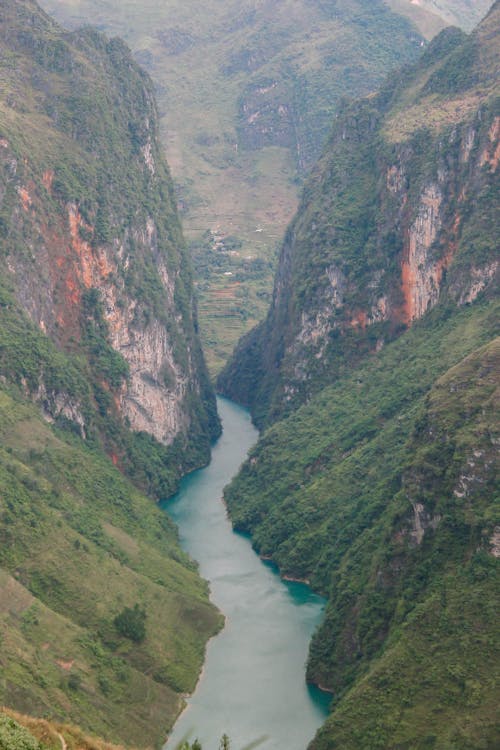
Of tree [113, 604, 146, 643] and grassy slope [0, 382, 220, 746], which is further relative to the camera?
tree [113, 604, 146, 643]

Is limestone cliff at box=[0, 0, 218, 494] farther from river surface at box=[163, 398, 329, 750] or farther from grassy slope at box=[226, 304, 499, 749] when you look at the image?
grassy slope at box=[226, 304, 499, 749]

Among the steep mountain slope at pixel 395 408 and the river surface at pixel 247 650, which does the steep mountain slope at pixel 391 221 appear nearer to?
the steep mountain slope at pixel 395 408

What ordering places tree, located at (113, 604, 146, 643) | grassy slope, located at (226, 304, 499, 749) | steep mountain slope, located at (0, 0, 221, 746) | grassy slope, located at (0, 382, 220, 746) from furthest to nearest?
tree, located at (113, 604, 146, 643) → steep mountain slope, located at (0, 0, 221, 746) → grassy slope, located at (0, 382, 220, 746) → grassy slope, located at (226, 304, 499, 749)

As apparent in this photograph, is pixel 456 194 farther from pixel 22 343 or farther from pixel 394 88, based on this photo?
pixel 22 343

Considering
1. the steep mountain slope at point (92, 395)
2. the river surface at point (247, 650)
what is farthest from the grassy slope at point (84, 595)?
the river surface at point (247, 650)

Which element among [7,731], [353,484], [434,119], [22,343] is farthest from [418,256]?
[7,731]

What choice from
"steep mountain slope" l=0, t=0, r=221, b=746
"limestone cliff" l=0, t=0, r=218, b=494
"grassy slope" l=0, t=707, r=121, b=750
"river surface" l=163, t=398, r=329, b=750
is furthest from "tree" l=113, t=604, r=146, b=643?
"limestone cliff" l=0, t=0, r=218, b=494

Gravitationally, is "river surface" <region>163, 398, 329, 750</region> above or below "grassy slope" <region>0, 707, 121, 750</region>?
below

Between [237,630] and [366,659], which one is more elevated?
[366,659]
